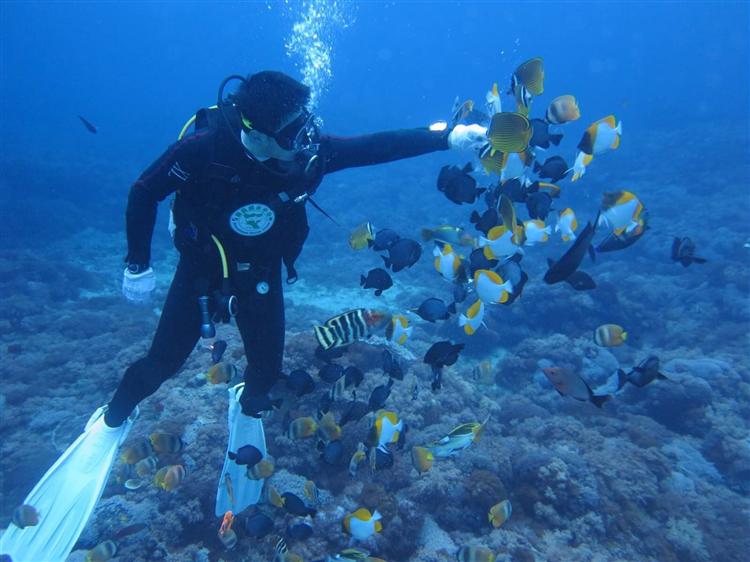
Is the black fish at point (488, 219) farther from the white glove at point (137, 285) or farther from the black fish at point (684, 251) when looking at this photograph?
the white glove at point (137, 285)

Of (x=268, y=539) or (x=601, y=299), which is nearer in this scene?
(x=268, y=539)

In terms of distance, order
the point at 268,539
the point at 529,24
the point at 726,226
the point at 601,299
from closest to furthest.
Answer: the point at 268,539 < the point at 601,299 < the point at 726,226 < the point at 529,24

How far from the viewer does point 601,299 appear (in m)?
12.5

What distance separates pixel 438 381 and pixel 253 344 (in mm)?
2030

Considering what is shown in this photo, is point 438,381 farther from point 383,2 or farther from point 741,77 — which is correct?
point 383,2

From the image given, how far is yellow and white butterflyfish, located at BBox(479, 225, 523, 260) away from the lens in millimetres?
4121

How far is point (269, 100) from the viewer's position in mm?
3262

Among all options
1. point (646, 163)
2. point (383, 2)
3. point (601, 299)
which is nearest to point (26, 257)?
point (601, 299)

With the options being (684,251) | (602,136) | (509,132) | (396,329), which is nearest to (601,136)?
(602,136)

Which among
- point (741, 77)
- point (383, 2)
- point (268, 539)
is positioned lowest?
point (268, 539)

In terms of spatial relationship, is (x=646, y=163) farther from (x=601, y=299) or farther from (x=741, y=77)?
(x=741, y=77)

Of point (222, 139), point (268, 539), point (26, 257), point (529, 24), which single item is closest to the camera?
point (222, 139)

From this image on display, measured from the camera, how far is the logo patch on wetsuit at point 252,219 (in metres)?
3.82

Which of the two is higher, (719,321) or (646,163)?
(646,163)
